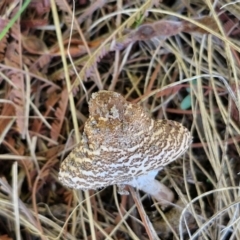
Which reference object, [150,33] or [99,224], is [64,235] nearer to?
[99,224]

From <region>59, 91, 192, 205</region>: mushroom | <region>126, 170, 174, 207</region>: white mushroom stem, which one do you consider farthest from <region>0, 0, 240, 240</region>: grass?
<region>59, 91, 192, 205</region>: mushroom

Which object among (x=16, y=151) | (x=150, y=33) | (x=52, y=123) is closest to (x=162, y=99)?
(x=150, y=33)

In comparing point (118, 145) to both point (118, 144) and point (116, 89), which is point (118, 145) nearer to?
point (118, 144)

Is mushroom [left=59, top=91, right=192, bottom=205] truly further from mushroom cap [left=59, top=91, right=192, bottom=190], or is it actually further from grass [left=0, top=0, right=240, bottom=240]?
grass [left=0, top=0, right=240, bottom=240]

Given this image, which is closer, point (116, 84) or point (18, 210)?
point (18, 210)

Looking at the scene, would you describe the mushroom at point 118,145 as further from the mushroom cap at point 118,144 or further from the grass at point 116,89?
the grass at point 116,89

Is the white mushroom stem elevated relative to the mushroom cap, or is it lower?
lower

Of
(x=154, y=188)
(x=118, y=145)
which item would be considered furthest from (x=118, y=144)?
(x=154, y=188)
